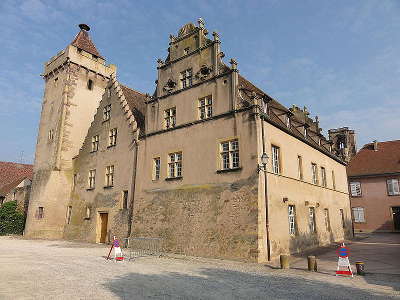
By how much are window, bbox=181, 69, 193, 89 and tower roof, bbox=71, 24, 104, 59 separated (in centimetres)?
1778

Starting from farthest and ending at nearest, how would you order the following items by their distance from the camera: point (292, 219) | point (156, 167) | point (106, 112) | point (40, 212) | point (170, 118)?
1. point (40, 212)
2. point (106, 112)
3. point (156, 167)
4. point (170, 118)
5. point (292, 219)

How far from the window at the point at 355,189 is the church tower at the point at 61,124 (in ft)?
109

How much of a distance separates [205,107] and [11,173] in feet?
142

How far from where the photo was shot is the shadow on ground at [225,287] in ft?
27.0

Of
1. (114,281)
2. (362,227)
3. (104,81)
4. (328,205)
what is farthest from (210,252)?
(362,227)

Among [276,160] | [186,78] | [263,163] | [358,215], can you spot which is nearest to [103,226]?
[186,78]

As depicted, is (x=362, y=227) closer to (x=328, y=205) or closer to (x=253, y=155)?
(x=328, y=205)

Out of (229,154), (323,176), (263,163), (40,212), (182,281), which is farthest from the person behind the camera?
(40,212)

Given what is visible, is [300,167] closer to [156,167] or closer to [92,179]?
[156,167]

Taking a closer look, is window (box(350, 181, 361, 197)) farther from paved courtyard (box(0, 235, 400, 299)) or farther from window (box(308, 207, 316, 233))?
A: paved courtyard (box(0, 235, 400, 299))

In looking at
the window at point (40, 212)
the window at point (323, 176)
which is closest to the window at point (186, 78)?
the window at point (323, 176)

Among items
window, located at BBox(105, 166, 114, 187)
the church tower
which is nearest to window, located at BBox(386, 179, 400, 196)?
window, located at BBox(105, 166, 114, 187)

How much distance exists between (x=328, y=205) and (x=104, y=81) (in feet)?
85.8

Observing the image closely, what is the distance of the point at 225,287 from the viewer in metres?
9.29
